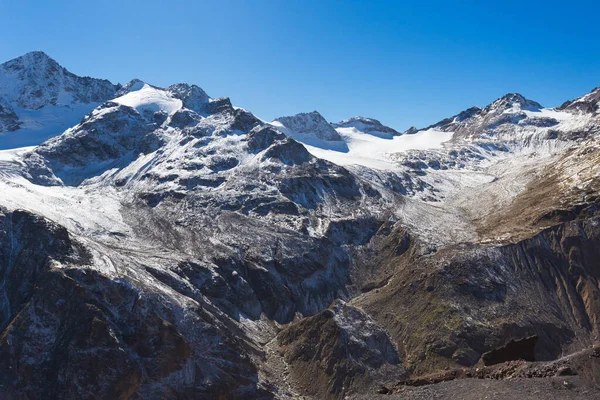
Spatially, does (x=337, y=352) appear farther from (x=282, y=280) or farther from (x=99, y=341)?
(x=99, y=341)

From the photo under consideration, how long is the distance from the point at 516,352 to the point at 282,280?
185 feet

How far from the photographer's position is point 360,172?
15850 centimetres

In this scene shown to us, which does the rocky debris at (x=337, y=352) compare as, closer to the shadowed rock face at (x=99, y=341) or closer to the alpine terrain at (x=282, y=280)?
the alpine terrain at (x=282, y=280)

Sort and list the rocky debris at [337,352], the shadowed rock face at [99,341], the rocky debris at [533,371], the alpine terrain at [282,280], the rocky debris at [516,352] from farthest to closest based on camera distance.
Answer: the rocky debris at [337,352], the alpine terrain at [282,280], the shadowed rock face at [99,341], the rocky debris at [516,352], the rocky debris at [533,371]

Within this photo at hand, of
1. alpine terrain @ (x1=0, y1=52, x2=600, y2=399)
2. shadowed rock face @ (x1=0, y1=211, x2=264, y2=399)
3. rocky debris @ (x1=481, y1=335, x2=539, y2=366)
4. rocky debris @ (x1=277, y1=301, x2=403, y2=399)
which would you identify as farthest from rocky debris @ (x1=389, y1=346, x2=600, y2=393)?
shadowed rock face @ (x1=0, y1=211, x2=264, y2=399)

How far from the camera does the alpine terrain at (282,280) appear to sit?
5631 centimetres

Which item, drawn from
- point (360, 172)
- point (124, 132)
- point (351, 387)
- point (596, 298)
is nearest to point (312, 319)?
point (351, 387)

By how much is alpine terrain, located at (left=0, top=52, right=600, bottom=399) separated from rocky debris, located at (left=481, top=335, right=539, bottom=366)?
0.48 ft

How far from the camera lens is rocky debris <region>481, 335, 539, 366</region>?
40444 mm

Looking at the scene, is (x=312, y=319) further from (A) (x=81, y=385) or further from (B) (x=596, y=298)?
(B) (x=596, y=298)

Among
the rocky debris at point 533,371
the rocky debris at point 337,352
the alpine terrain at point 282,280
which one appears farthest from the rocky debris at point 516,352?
the rocky debris at point 337,352

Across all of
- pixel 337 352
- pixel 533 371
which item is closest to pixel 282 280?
pixel 337 352

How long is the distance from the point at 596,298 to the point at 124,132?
141 meters

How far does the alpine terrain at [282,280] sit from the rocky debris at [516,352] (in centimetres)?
15
